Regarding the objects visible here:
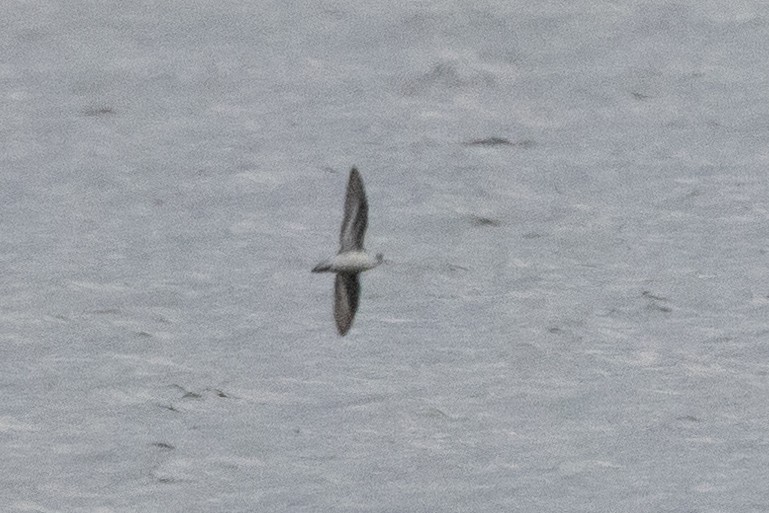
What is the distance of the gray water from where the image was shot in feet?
28.9

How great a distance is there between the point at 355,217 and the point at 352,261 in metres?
0.17

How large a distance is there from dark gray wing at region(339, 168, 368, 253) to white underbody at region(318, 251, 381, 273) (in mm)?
30

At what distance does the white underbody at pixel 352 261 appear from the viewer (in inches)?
289

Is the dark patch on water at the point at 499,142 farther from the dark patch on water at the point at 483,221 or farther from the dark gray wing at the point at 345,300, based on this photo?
the dark gray wing at the point at 345,300

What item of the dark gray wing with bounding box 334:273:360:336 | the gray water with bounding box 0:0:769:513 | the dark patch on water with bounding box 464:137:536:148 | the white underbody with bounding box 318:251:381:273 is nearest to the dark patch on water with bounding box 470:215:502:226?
the gray water with bounding box 0:0:769:513

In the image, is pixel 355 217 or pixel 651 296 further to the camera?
pixel 651 296

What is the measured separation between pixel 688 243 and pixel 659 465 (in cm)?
236

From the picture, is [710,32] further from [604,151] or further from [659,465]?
[659,465]

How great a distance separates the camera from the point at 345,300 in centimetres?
742

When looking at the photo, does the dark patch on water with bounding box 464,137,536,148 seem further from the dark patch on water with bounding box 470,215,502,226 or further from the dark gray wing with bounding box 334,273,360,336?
the dark gray wing with bounding box 334,273,360,336

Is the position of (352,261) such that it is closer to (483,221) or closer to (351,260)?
(351,260)

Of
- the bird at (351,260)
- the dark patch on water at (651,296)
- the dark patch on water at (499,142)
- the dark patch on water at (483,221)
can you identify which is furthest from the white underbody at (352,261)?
the dark patch on water at (499,142)

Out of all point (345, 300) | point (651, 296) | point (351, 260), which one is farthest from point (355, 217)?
point (651, 296)

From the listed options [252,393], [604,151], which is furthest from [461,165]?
[252,393]
